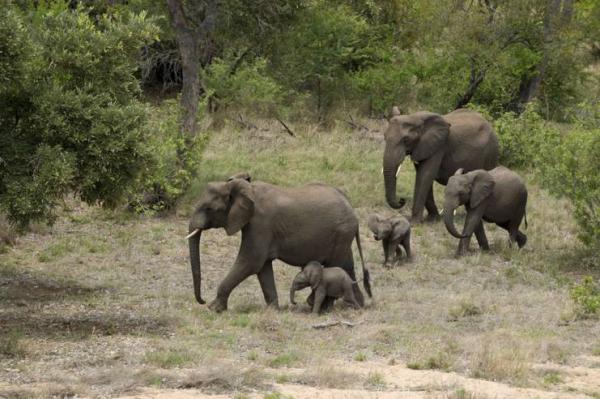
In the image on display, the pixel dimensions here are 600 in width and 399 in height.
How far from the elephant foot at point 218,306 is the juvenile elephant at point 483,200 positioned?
17.3 feet

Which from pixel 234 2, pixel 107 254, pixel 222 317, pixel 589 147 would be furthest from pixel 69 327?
pixel 234 2

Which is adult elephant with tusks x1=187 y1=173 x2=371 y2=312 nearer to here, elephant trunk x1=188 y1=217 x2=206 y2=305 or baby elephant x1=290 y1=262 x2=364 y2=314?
elephant trunk x1=188 y1=217 x2=206 y2=305

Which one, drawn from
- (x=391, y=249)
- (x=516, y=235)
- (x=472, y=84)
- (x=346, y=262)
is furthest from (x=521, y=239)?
(x=472, y=84)

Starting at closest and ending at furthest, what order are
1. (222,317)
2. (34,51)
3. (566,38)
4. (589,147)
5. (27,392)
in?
1. (27,392)
2. (34,51)
3. (222,317)
4. (589,147)
5. (566,38)

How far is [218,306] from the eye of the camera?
1585cm

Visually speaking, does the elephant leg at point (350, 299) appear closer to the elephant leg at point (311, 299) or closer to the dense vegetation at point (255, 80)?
the elephant leg at point (311, 299)

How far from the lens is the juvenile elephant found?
65.6 feet

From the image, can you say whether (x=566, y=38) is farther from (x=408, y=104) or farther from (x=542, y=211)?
(x=542, y=211)

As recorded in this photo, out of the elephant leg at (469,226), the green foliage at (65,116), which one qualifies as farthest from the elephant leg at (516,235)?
the green foliage at (65,116)

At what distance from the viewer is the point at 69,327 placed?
14859 millimetres

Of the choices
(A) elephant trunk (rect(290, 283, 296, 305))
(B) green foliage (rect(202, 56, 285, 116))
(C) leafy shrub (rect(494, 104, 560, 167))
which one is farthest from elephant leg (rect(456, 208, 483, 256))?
(B) green foliage (rect(202, 56, 285, 116))

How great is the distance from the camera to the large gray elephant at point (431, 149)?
22266 mm

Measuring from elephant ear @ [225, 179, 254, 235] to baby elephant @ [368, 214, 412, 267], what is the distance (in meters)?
3.67

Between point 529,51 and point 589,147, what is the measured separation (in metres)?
12.5
